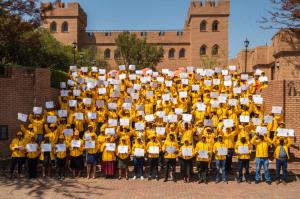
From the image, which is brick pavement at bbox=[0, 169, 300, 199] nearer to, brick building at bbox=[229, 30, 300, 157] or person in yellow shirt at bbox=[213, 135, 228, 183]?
person in yellow shirt at bbox=[213, 135, 228, 183]

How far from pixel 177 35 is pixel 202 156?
56095 millimetres

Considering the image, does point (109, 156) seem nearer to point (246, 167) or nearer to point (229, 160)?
point (229, 160)

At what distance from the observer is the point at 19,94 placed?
1617 cm

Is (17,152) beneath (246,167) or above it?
above

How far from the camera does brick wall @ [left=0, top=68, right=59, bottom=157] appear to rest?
15.6m

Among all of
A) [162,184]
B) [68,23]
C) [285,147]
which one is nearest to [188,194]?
[162,184]

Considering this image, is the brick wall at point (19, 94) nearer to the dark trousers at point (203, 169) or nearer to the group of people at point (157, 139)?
the group of people at point (157, 139)

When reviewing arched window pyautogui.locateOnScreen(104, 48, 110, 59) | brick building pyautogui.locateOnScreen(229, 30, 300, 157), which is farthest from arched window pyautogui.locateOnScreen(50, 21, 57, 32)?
brick building pyautogui.locateOnScreen(229, 30, 300, 157)

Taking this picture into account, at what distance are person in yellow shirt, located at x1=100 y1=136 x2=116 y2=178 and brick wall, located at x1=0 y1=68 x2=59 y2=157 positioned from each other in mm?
4532

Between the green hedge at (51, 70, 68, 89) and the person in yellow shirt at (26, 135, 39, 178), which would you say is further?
the green hedge at (51, 70, 68, 89)

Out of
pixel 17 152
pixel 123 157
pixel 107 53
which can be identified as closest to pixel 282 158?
pixel 123 157

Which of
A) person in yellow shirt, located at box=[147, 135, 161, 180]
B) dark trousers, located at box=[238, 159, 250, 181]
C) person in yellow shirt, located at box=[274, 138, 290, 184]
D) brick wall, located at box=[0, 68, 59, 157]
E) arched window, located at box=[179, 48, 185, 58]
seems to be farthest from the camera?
arched window, located at box=[179, 48, 185, 58]

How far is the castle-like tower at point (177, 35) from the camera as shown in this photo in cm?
6462

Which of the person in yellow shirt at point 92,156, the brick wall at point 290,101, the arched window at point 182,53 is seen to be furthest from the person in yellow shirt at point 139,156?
the arched window at point 182,53
